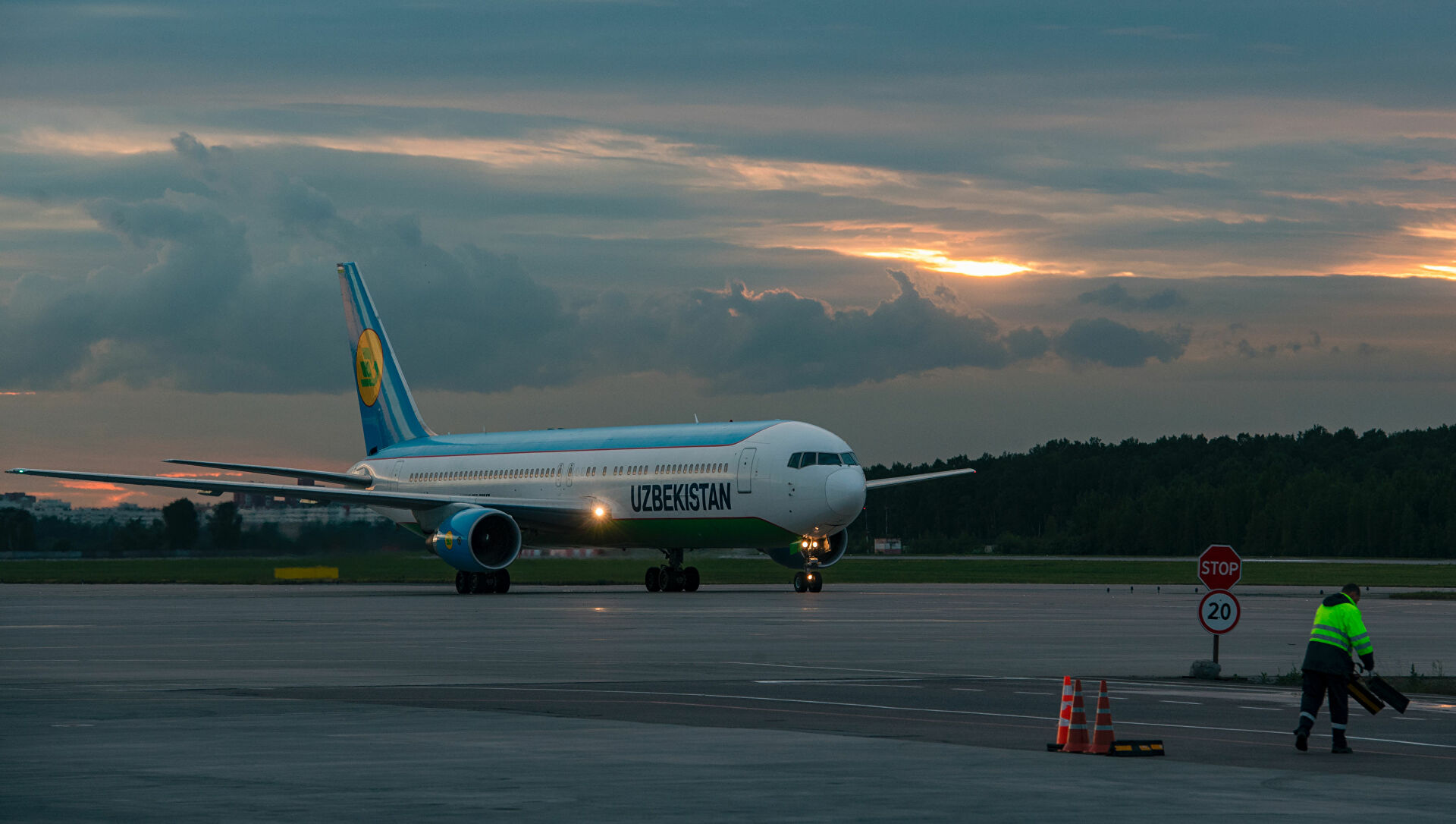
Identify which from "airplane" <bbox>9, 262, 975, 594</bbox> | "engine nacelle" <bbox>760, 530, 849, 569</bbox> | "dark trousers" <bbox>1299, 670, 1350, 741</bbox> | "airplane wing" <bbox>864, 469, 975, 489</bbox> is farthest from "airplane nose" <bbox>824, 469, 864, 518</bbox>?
"dark trousers" <bbox>1299, 670, 1350, 741</bbox>

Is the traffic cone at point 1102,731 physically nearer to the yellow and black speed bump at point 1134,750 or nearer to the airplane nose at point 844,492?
the yellow and black speed bump at point 1134,750

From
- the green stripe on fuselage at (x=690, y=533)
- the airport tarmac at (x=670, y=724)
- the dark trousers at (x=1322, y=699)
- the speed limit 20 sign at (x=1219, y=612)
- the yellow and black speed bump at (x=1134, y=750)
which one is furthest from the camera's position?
the green stripe on fuselage at (x=690, y=533)

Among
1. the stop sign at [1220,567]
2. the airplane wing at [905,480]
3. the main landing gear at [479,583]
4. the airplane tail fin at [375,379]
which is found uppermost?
the airplane tail fin at [375,379]

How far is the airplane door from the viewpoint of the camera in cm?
5422

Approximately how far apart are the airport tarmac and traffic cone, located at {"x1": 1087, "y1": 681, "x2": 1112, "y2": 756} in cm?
35

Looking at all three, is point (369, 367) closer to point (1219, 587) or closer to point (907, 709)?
point (1219, 587)

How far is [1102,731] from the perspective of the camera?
15781mm

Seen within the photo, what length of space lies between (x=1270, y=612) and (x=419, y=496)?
26.8m

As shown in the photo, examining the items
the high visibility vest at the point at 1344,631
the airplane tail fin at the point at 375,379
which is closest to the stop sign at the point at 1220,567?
the high visibility vest at the point at 1344,631

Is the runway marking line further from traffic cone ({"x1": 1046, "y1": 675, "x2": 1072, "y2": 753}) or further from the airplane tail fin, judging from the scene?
the airplane tail fin

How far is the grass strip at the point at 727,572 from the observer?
69.6m

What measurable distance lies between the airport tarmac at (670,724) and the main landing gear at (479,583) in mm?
19024

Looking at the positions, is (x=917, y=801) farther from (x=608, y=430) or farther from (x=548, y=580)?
(x=548, y=580)

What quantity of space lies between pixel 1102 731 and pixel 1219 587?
10.0 meters
